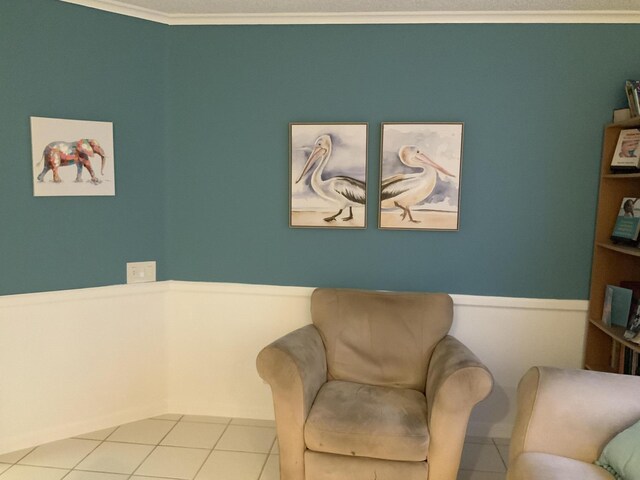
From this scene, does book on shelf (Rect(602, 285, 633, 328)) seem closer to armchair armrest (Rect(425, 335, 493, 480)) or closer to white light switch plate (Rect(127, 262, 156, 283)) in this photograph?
armchair armrest (Rect(425, 335, 493, 480))

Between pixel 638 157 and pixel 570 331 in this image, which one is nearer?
pixel 638 157

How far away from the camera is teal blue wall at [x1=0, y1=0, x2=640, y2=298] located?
267 cm

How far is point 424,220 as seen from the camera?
9.39ft

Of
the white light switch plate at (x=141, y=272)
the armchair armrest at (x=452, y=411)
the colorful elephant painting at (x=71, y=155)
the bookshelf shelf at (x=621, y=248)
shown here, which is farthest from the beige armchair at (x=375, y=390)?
the colorful elephant painting at (x=71, y=155)

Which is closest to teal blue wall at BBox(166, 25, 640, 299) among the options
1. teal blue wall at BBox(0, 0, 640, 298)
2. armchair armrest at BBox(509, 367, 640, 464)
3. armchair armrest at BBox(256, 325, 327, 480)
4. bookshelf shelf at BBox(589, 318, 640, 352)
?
teal blue wall at BBox(0, 0, 640, 298)

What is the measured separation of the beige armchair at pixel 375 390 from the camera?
2092 millimetres

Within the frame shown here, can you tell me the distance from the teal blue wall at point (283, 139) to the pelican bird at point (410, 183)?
0.31 feet

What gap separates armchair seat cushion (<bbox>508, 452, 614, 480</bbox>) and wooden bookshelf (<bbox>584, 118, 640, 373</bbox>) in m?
1.09

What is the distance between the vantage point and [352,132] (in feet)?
9.38

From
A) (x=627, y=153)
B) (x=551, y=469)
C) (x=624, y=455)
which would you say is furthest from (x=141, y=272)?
(x=627, y=153)

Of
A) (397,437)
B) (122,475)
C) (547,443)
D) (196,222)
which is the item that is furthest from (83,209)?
(547,443)

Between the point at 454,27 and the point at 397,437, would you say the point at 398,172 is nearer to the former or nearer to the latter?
the point at 454,27

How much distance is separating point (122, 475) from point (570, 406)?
Answer: 6.96ft

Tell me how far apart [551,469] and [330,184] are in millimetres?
1820
